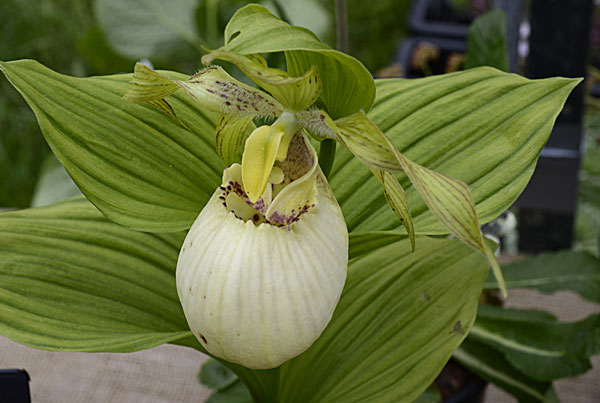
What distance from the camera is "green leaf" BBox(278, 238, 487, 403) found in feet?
1.69

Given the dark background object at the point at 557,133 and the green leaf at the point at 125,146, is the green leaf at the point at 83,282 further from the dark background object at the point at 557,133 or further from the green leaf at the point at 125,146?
the dark background object at the point at 557,133

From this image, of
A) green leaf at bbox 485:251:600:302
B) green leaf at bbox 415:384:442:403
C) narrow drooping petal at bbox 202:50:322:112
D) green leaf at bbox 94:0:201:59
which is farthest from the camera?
green leaf at bbox 94:0:201:59

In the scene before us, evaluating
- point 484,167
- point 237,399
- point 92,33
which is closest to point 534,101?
point 484,167

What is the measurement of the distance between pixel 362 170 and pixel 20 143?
1.49m

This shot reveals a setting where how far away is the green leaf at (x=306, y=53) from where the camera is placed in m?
0.36

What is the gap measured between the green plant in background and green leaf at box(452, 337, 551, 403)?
193 millimetres

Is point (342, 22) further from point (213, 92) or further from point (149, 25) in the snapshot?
point (149, 25)

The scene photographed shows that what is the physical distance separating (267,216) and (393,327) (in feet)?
0.58

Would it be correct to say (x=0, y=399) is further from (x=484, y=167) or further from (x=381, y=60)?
(x=381, y=60)

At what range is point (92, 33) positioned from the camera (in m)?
1.34

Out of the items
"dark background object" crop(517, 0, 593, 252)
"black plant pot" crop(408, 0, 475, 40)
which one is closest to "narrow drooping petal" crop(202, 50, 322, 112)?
"dark background object" crop(517, 0, 593, 252)

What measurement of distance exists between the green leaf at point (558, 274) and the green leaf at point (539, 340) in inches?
1.8

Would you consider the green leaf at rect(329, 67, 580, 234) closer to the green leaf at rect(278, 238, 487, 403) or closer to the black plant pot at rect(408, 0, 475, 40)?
the green leaf at rect(278, 238, 487, 403)


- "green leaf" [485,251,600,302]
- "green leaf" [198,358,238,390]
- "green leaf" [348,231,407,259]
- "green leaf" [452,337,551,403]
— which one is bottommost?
"green leaf" [452,337,551,403]
